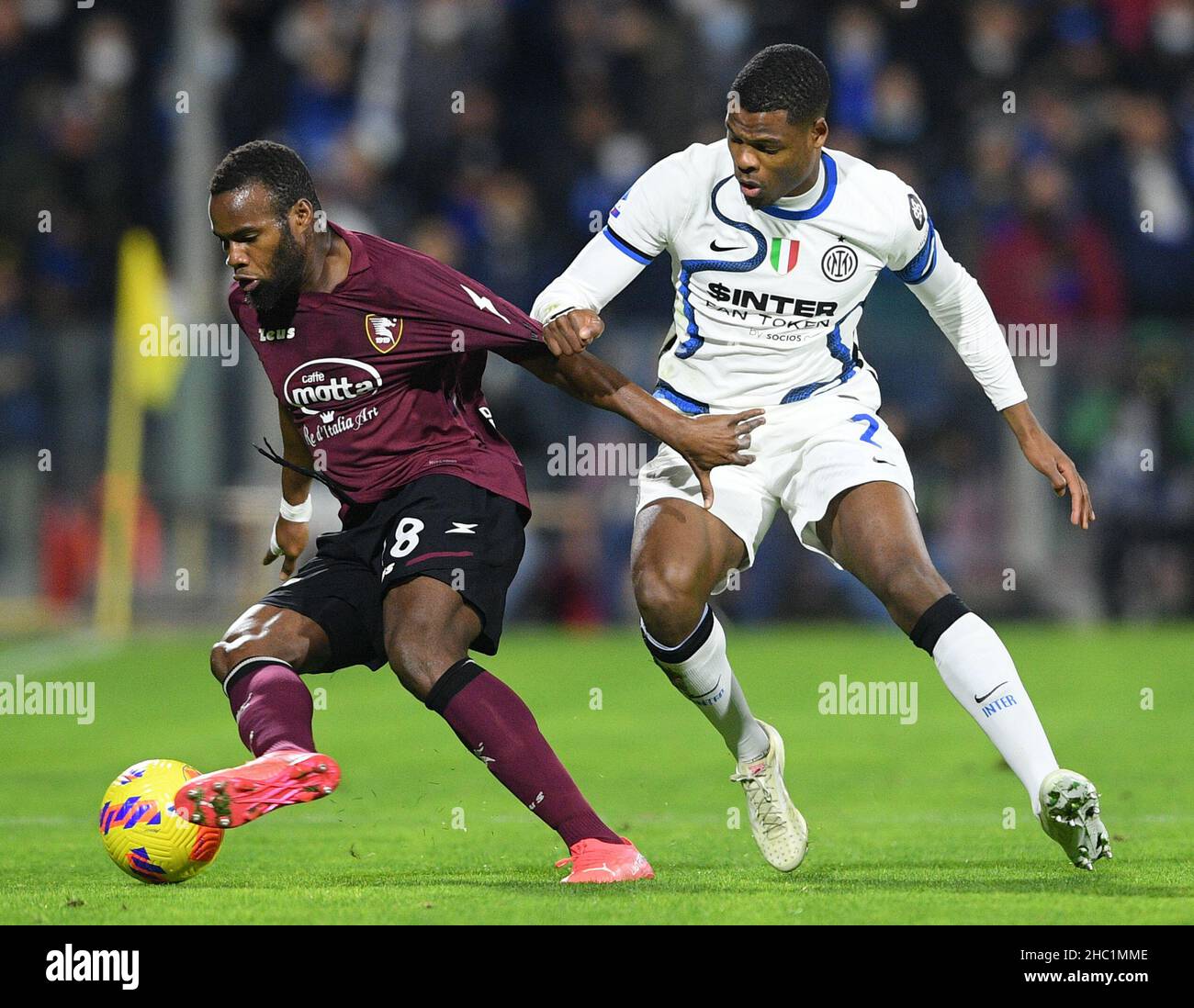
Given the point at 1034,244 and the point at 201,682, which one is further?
the point at 1034,244

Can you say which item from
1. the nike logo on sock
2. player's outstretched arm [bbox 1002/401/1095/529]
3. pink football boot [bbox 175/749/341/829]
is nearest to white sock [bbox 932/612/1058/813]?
the nike logo on sock

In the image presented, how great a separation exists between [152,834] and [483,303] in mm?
1804

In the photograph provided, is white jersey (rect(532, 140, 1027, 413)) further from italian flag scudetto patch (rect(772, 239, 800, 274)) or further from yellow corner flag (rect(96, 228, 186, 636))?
yellow corner flag (rect(96, 228, 186, 636))

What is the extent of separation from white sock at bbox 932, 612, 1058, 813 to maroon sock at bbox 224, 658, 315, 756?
181cm

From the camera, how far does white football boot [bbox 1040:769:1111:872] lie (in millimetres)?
5359

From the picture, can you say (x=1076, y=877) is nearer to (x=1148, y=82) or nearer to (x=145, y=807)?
(x=145, y=807)

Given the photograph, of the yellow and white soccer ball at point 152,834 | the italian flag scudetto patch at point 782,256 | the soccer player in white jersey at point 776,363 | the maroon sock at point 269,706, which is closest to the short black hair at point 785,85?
the soccer player in white jersey at point 776,363

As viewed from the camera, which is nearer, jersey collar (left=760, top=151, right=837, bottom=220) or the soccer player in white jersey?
the soccer player in white jersey

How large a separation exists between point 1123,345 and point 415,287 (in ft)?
36.5

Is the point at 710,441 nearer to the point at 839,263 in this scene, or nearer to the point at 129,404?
the point at 839,263

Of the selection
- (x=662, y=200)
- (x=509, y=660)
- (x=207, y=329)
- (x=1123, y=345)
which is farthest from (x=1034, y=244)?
(x=662, y=200)

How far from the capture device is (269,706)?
18.2ft

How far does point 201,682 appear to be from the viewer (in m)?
12.4

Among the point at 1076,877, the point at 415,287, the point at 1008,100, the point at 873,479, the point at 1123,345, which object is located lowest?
the point at 1076,877
